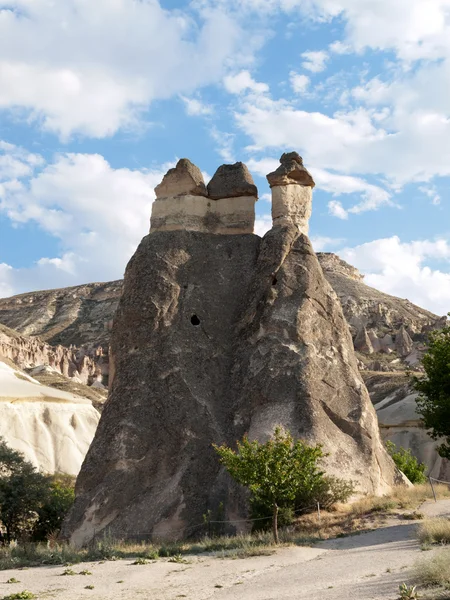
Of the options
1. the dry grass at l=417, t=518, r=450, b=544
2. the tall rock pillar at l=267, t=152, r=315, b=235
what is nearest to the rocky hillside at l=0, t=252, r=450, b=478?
the tall rock pillar at l=267, t=152, r=315, b=235

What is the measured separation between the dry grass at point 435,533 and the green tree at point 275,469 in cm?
314

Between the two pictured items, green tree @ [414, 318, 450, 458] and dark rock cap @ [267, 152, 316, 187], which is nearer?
green tree @ [414, 318, 450, 458]

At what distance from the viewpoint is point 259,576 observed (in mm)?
12242

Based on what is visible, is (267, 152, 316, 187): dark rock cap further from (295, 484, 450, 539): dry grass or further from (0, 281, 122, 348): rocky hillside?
(0, 281, 122, 348): rocky hillside

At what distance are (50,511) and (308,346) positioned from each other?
1065cm

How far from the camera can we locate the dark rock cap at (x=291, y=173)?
2494cm

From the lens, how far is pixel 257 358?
69.7ft

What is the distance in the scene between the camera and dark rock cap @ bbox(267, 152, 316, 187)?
24.9m

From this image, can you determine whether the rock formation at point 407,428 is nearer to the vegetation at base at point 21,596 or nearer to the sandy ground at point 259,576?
the sandy ground at point 259,576

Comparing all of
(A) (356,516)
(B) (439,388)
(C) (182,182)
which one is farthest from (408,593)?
(C) (182,182)

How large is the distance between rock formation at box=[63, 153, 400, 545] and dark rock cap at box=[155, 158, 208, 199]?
0.33 feet

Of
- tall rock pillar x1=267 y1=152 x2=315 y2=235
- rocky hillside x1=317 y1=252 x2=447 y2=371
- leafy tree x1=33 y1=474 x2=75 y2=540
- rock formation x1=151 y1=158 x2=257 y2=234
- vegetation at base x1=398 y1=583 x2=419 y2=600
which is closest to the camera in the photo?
vegetation at base x1=398 y1=583 x2=419 y2=600

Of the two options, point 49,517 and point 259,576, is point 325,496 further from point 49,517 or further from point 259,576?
point 49,517

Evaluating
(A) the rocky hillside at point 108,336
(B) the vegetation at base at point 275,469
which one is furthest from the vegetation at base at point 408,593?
(A) the rocky hillside at point 108,336
